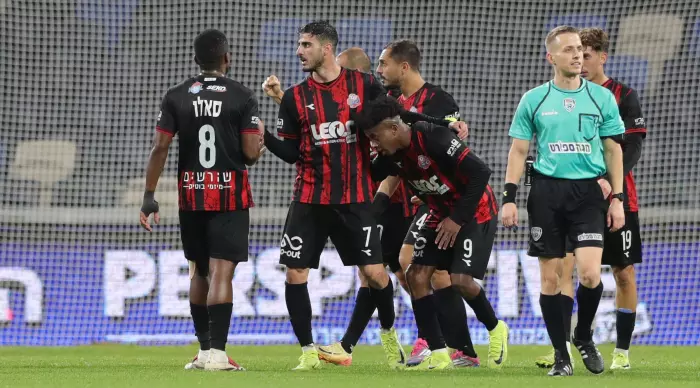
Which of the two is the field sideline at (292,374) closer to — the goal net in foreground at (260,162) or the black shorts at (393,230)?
the black shorts at (393,230)

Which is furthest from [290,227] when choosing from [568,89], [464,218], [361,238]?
[568,89]

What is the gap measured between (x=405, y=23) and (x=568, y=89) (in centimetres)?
817

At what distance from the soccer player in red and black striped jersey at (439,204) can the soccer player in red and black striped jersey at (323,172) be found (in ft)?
0.67

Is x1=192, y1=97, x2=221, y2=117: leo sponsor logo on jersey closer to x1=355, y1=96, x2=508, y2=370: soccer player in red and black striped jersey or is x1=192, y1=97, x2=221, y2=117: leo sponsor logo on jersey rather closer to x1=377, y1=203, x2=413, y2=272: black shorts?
x1=355, y1=96, x2=508, y2=370: soccer player in red and black striped jersey

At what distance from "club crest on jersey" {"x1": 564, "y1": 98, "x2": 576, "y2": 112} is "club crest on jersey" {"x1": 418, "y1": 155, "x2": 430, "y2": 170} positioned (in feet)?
Answer: 2.75

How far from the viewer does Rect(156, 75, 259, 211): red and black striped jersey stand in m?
6.94

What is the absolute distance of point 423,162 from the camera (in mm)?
6750

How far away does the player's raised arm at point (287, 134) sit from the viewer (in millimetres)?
6977

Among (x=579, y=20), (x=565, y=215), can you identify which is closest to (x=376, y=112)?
(x=565, y=215)

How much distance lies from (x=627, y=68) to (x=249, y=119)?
851cm

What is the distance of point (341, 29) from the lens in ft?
46.3

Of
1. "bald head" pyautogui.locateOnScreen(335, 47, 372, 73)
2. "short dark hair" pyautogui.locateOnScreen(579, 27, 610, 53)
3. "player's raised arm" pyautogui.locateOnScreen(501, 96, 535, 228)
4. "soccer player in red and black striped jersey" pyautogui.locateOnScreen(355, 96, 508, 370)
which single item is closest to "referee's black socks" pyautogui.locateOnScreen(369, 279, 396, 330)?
"soccer player in red and black striped jersey" pyautogui.locateOnScreen(355, 96, 508, 370)

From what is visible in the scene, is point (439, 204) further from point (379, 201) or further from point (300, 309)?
point (300, 309)

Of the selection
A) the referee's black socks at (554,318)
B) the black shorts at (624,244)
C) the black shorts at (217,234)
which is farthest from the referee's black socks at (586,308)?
the black shorts at (217,234)
